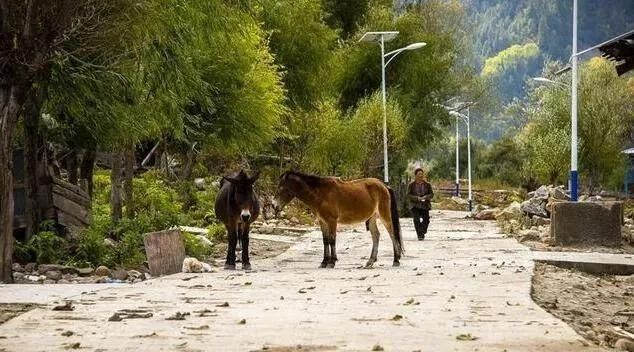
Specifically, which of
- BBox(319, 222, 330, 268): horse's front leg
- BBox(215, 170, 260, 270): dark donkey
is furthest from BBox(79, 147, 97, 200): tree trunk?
BBox(319, 222, 330, 268): horse's front leg

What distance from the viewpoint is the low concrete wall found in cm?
2556

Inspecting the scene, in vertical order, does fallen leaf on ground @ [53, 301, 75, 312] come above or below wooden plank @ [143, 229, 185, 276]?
below

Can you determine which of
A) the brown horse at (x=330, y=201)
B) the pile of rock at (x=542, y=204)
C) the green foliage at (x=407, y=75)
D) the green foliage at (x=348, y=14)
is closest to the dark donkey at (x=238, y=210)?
the brown horse at (x=330, y=201)

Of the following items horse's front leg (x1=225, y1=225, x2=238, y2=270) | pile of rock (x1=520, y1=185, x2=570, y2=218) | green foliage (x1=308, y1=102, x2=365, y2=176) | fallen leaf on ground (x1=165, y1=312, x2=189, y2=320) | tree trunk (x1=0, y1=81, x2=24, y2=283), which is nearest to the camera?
fallen leaf on ground (x1=165, y1=312, x2=189, y2=320)

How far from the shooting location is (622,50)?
58.6 ft

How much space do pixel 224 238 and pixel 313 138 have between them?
1939 cm

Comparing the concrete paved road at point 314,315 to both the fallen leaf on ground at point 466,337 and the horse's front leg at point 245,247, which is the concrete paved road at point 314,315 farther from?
the horse's front leg at point 245,247

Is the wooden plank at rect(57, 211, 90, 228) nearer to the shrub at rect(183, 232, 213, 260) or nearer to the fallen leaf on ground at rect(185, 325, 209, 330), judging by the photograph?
the shrub at rect(183, 232, 213, 260)

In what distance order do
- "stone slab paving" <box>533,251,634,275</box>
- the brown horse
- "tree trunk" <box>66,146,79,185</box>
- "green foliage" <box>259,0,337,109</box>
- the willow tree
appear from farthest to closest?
"green foliage" <box>259,0,337,109</box> → "tree trunk" <box>66,146,79,185</box> → "stone slab paving" <box>533,251,634,275</box> → the brown horse → the willow tree

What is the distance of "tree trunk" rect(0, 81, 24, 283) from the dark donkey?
14.8 feet

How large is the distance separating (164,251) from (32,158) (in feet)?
10.2

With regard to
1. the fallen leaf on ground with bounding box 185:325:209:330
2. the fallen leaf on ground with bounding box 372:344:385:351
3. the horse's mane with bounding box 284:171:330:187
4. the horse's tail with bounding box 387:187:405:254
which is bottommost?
the fallen leaf on ground with bounding box 372:344:385:351

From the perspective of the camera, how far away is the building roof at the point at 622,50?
17562mm

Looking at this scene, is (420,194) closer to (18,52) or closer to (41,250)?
(41,250)
